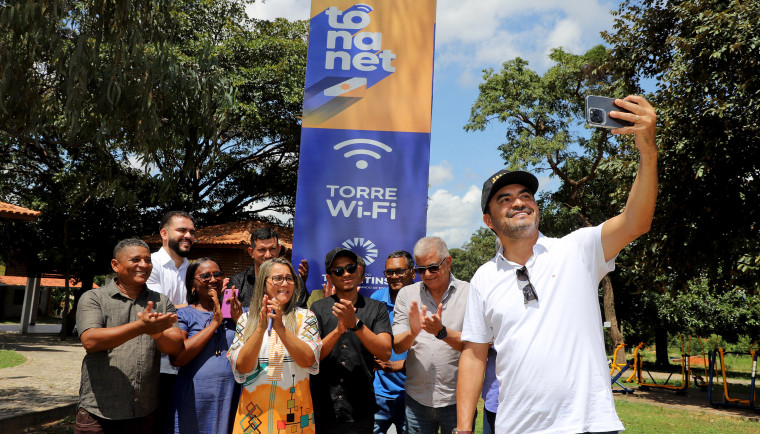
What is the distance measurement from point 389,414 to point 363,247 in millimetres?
1667

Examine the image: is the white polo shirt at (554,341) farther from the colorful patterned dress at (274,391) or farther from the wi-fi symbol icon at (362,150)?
the wi-fi symbol icon at (362,150)

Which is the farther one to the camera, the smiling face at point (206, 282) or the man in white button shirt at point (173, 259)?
the man in white button shirt at point (173, 259)

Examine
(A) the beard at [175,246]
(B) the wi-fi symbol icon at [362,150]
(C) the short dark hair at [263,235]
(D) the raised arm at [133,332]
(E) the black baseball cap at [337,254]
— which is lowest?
(D) the raised arm at [133,332]

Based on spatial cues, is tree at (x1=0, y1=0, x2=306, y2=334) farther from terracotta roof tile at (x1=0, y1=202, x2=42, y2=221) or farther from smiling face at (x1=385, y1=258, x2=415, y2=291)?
→ smiling face at (x1=385, y1=258, x2=415, y2=291)

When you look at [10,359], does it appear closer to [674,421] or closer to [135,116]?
[135,116]

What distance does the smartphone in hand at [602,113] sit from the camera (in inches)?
99.2

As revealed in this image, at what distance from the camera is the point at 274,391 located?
3561mm

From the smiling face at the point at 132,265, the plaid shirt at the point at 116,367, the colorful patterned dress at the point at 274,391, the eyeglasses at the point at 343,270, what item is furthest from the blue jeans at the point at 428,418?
the smiling face at the point at 132,265

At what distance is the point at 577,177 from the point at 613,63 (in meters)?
7.36

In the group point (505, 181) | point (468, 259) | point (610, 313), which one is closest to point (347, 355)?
point (505, 181)

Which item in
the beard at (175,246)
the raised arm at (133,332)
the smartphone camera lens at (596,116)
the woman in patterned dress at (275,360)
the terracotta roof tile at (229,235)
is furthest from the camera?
the terracotta roof tile at (229,235)

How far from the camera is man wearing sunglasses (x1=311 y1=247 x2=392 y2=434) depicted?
12.8 ft

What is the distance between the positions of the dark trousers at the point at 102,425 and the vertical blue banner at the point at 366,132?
2168 mm

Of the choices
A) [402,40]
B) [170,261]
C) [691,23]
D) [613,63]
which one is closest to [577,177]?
[613,63]
